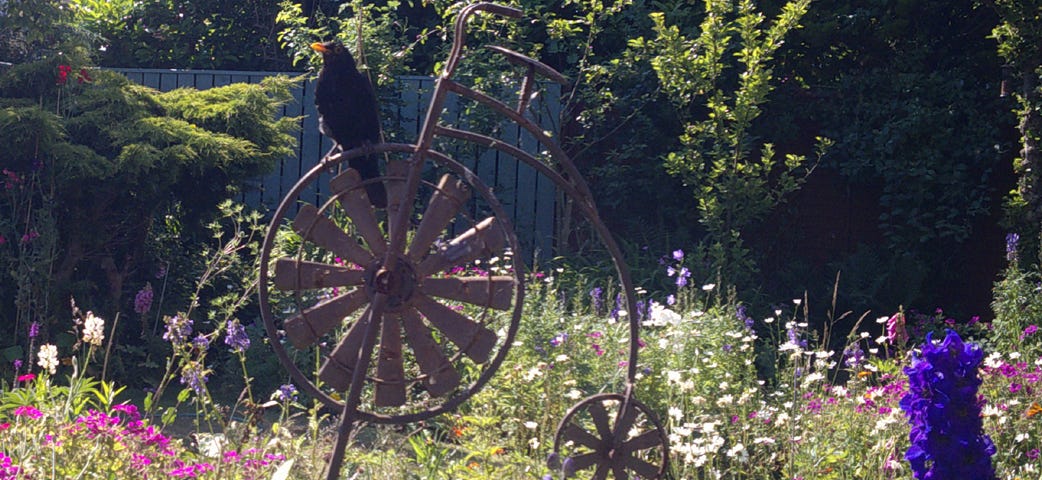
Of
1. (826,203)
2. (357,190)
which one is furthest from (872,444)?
(826,203)

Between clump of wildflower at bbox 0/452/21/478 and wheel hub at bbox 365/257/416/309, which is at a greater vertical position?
wheel hub at bbox 365/257/416/309

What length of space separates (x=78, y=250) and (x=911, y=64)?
5123 mm

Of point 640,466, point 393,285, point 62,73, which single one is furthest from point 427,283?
point 62,73

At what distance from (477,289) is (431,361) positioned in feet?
0.75

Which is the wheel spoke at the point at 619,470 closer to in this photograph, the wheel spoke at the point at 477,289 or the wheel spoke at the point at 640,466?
the wheel spoke at the point at 640,466

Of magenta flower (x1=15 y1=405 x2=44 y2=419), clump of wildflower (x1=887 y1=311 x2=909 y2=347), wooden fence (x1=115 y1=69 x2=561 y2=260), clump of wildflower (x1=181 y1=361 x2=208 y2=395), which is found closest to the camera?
magenta flower (x1=15 y1=405 x2=44 y2=419)

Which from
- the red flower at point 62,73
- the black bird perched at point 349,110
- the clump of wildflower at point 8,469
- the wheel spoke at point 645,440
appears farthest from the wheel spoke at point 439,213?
the red flower at point 62,73

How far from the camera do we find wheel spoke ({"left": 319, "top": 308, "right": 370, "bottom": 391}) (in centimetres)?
265

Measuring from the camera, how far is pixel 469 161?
7016 millimetres

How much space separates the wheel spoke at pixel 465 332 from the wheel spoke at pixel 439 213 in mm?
157

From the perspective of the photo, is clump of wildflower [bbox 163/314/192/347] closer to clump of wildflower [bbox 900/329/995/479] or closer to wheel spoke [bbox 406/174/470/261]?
wheel spoke [bbox 406/174/470/261]

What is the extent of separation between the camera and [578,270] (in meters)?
6.21

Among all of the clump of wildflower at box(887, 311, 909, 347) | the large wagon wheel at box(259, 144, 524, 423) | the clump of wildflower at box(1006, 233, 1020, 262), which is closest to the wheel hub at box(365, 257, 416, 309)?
the large wagon wheel at box(259, 144, 524, 423)

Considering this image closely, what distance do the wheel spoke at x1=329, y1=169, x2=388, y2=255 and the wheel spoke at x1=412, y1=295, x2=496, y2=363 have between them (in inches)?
8.7
